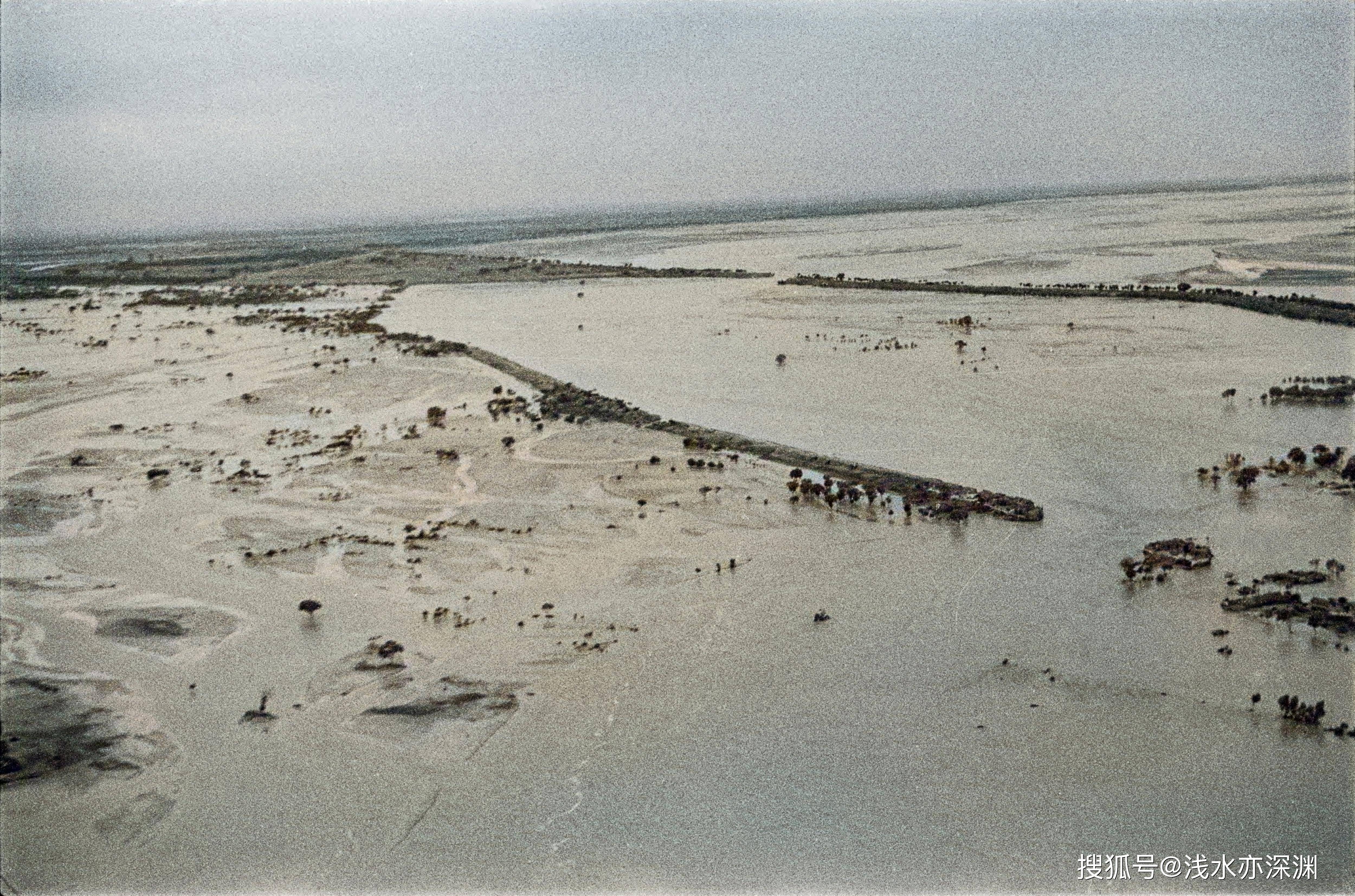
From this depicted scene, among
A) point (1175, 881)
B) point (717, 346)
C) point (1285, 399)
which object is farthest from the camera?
point (717, 346)

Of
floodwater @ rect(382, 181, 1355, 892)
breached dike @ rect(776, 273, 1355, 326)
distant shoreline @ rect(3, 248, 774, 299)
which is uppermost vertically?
distant shoreline @ rect(3, 248, 774, 299)

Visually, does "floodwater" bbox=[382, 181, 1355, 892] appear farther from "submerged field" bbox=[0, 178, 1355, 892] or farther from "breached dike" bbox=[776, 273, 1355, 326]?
"breached dike" bbox=[776, 273, 1355, 326]

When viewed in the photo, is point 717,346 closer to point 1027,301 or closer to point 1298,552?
point 1027,301

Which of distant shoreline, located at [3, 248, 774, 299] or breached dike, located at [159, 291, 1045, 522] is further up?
distant shoreline, located at [3, 248, 774, 299]

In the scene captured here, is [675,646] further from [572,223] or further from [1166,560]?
[572,223]

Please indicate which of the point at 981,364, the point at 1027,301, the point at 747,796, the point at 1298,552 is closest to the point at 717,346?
the point at 981,364

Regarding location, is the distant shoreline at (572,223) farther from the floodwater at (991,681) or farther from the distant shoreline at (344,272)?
the floodwater at (991,681)

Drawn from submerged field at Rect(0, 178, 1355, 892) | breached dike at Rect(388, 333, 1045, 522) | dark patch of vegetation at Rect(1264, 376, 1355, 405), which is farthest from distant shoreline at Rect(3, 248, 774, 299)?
submerged field at Rect(0, 178, 1355, 892)

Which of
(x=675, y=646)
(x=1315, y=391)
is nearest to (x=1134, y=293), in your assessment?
(x=1315, y=391)
